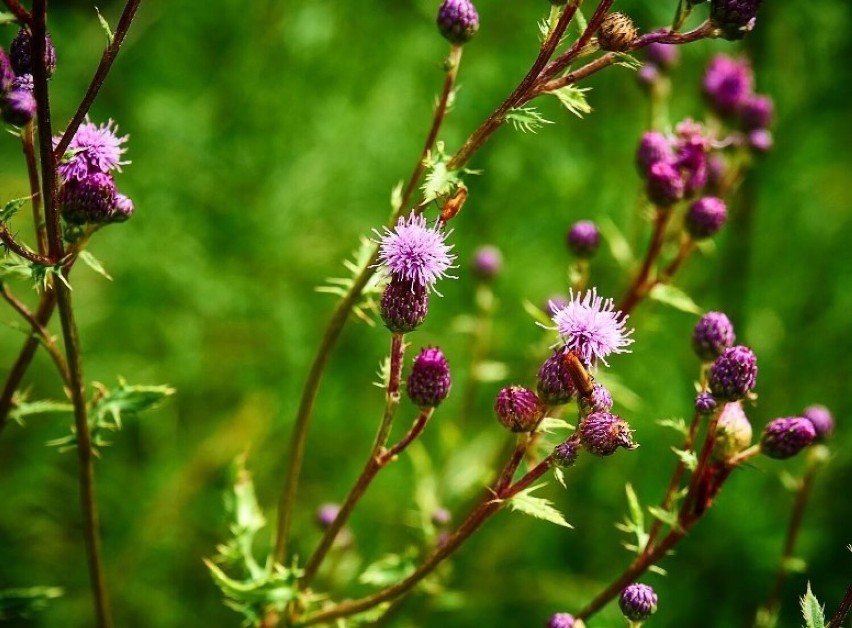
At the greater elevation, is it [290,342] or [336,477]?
[290,342]

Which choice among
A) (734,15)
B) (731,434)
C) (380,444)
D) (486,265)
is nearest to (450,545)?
(380,444)

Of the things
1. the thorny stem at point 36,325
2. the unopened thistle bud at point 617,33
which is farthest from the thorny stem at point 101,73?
the unopened thistle bud at point 617,33

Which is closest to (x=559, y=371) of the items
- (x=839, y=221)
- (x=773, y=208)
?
(x=773, y=208)

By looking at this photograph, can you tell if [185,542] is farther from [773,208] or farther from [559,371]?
[773,208]

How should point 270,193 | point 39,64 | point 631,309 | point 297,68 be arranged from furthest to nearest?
point 297,68, point 270,193, point 631,309, point 39,64

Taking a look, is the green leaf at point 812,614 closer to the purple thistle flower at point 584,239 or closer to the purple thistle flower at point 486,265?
the purple thistle flower at point 584,239
